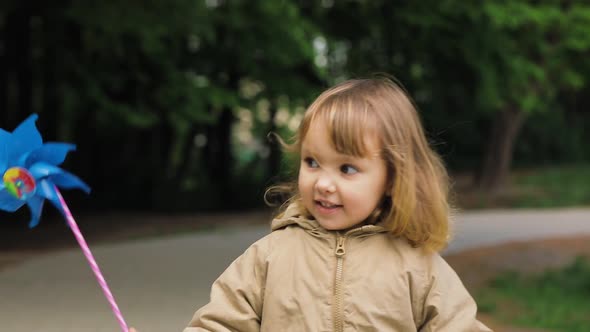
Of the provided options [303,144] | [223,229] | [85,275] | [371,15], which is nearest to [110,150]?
[223,229]

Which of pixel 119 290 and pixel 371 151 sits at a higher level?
pixel 371 151

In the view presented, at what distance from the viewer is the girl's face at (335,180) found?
244 centimetres

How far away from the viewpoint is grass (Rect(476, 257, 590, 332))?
6461 mm

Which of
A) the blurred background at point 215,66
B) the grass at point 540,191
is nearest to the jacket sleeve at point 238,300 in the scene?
the blurred background at point 215,66

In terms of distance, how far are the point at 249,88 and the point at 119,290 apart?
8281 millimetres

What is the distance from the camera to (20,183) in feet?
7.18

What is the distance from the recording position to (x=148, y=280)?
302 inches

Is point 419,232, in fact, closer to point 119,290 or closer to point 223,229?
point 119,290

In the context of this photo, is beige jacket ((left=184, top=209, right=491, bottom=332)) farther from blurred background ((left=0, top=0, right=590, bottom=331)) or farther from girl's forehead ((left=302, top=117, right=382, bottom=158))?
blurred background ((left=0, top=0, right=590, bottom=331))

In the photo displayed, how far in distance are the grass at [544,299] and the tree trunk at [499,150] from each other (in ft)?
34.4

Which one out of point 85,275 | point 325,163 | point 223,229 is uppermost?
point 325,163

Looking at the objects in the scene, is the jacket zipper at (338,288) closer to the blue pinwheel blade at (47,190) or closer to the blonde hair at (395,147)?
the blonde hair at (395,147)

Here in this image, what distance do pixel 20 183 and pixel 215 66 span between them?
12.0 m

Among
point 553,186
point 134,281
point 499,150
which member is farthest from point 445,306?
point 553,186
